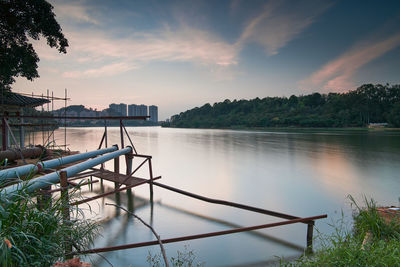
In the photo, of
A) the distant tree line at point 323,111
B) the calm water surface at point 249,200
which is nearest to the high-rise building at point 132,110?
the distant tree line at point 323,111

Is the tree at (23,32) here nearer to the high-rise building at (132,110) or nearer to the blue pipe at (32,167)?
the blue pipe at (32,167)

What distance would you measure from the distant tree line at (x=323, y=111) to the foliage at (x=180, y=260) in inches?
2161

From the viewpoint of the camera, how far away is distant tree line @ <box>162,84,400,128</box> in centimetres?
5259

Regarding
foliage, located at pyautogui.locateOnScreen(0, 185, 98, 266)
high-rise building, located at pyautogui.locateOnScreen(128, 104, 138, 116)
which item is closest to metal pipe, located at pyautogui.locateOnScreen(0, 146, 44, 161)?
foliage, located at pyautogui.locateOnScreen(0, 185, 98, 266)

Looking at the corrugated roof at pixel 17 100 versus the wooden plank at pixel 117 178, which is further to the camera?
the corrugated roof at pixel 17 100

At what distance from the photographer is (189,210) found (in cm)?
520

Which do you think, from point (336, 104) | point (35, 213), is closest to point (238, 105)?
point (336, 104)

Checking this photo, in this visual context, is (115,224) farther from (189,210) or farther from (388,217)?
(388,217)

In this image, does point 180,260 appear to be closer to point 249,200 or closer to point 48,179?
point 48,179

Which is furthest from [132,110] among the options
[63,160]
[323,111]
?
[63,160]

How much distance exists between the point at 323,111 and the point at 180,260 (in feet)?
227

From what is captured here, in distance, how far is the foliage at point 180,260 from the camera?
305 cm

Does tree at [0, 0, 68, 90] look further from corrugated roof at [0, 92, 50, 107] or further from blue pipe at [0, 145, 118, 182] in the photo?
blue pipe at [0, 145, 118, 182]

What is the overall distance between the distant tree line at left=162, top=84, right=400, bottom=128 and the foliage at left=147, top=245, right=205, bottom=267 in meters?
54.9
